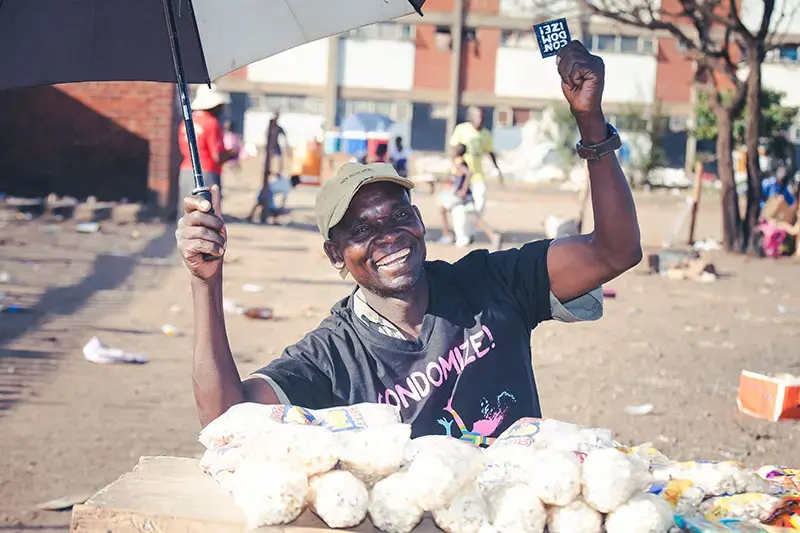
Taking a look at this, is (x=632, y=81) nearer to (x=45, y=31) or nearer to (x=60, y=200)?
(x=60, y=200)

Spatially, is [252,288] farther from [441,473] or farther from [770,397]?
[441,473]

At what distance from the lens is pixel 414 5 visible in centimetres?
358

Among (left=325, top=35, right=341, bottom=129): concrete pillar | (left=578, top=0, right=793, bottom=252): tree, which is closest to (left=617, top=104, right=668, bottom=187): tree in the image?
(left=325, top=35, right=341, bottom=129): concrete pillar

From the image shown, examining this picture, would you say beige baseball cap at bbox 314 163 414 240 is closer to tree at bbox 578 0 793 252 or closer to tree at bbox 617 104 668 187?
tree at bbox 578 0 793 252

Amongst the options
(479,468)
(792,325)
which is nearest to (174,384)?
(479,468)

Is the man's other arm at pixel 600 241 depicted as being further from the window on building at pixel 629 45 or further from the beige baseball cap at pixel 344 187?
the window on building at pixel 629 45

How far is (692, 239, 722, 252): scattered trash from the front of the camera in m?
16.7

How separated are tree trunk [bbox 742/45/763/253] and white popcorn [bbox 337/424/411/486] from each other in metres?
14.3

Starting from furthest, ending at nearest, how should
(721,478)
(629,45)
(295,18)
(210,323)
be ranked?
(629,45) → (295,18) → (210,323) → (721,478)

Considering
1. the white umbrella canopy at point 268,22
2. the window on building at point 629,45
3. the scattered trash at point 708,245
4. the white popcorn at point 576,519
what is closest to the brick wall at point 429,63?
the window on building at point 629,45

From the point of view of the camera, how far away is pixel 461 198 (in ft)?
49.7

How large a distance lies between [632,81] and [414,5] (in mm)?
41947

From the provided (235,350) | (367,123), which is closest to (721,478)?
(235,350)

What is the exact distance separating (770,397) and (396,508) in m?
4.87
